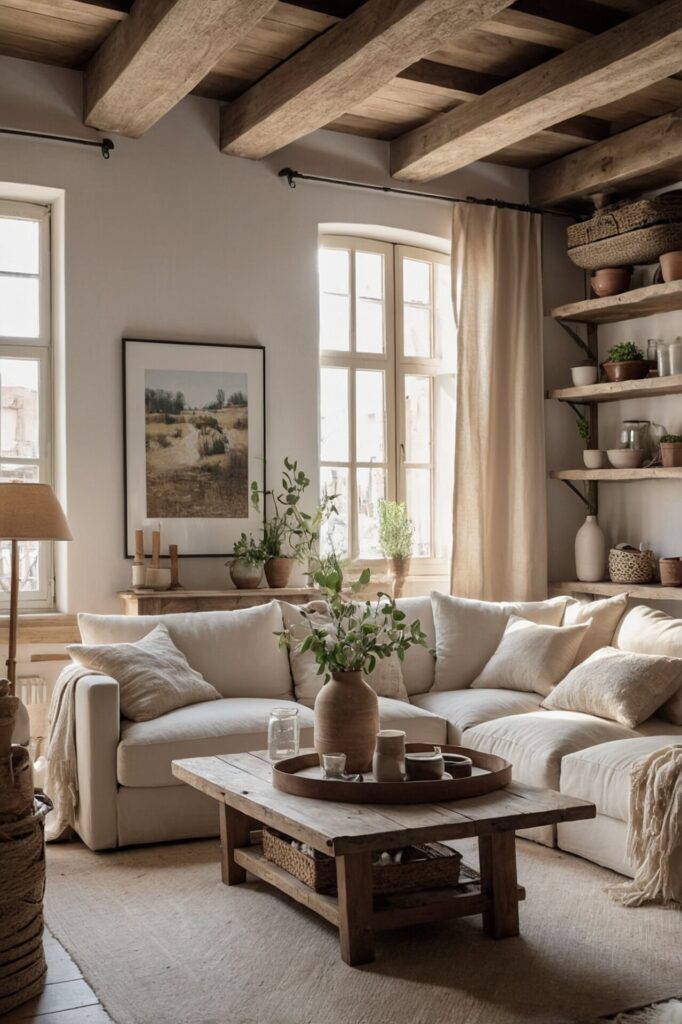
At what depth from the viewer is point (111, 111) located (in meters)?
4.79

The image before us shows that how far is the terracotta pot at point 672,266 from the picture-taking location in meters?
5.45

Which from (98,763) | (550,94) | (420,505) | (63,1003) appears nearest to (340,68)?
(550,94)

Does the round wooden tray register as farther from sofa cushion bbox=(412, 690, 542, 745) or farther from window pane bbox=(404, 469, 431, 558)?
window pane bbox=(404, 469, 431, 558)

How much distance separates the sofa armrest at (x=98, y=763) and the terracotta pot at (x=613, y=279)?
343cm

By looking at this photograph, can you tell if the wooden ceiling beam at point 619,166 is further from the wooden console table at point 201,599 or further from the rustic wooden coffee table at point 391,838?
the rustic wooden coffee table at point 391,838

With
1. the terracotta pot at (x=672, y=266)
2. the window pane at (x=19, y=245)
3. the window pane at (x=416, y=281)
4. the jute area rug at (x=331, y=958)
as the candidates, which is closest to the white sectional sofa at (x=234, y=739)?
the jute area rug at (x=331, y=958)

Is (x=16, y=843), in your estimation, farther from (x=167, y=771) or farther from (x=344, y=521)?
(x=344, y=521)

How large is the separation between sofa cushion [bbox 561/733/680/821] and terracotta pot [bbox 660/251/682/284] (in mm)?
2508

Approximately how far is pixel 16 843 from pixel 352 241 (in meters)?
3.98

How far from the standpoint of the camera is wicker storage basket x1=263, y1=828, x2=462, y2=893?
10.3 feet

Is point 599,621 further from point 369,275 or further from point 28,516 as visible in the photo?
point 28,516

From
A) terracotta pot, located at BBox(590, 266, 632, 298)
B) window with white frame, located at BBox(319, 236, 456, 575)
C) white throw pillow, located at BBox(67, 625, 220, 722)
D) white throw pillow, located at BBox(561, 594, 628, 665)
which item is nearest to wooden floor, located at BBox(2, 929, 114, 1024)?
white throw pillow, located at BBox(67, 625, 220, 722)

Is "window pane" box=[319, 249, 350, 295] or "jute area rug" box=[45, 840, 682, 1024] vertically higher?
"window pane" box=[319, 249, 350, 295]

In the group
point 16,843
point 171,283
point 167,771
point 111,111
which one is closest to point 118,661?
point 167,771
